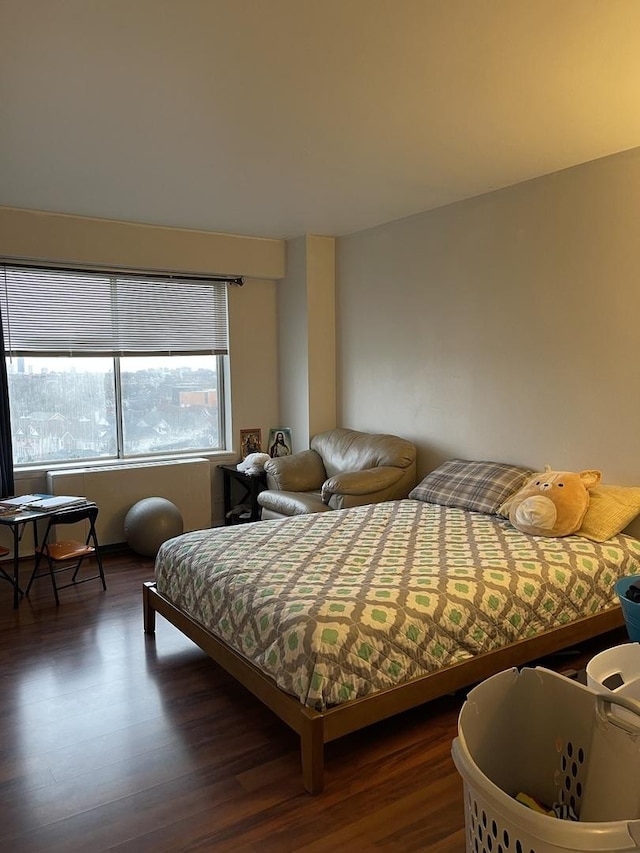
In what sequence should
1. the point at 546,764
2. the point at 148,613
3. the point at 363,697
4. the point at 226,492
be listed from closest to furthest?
the point at 546,764 → the point at 363,697 → the point at 148,613 → the point at 226,492

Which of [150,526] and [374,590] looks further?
[150,526]

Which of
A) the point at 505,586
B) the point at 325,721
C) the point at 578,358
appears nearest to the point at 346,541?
the point at 505,586

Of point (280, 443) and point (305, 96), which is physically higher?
point (305, 96)

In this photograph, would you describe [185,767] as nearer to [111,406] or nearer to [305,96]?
[305,96]

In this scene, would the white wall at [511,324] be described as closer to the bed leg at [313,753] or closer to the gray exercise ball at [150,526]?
the gray exercise ball at [150,526]

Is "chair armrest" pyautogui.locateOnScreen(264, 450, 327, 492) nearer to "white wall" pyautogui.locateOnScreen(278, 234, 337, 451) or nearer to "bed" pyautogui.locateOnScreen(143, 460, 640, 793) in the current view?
"white wall" pyautogui.locateOnScreen(278, 234, 337, 451)

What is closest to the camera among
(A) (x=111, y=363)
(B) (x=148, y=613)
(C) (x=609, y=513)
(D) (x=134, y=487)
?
(C) (x=609, y=513)

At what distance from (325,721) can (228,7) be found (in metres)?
2.33

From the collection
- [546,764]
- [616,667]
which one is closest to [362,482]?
[616,667]

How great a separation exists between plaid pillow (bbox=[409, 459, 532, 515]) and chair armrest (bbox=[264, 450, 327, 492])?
1.00m

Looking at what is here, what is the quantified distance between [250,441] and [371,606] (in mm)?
3480

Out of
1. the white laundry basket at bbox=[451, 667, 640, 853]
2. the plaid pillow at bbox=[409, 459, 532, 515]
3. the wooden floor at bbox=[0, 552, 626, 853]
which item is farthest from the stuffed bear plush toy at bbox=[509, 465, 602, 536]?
the white laundry basket at bbox=[451, 667, 640, 853]

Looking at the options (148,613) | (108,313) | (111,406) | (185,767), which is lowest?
(185,767)

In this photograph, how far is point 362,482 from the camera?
4.44 m
